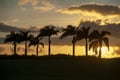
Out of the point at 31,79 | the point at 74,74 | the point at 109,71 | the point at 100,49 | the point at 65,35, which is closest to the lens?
the point at 31,79

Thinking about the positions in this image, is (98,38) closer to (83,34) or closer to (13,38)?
(83,34)

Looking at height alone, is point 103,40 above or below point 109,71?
above

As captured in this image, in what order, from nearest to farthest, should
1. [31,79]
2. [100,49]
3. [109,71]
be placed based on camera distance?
[31,79] → [109,71] → [100,49]

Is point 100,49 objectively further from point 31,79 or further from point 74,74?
point 31,79

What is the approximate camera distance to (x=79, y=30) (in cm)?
8300

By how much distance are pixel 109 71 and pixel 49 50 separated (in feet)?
141

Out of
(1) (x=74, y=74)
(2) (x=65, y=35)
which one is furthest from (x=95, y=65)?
(2) (x=65, y=35)

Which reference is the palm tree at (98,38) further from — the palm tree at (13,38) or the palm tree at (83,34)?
the palm tree at (13,38)

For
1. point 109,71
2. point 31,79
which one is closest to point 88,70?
point 109,71

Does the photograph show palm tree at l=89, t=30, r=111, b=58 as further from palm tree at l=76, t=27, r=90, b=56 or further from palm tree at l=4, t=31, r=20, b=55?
palm tree at l=4, t=31, r=20, b=55

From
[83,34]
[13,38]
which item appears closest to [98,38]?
[83,34]

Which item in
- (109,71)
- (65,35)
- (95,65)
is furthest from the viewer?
(65,35)

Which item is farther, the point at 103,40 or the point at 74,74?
the point at 103,40

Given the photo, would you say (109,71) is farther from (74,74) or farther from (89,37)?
(89,37)
